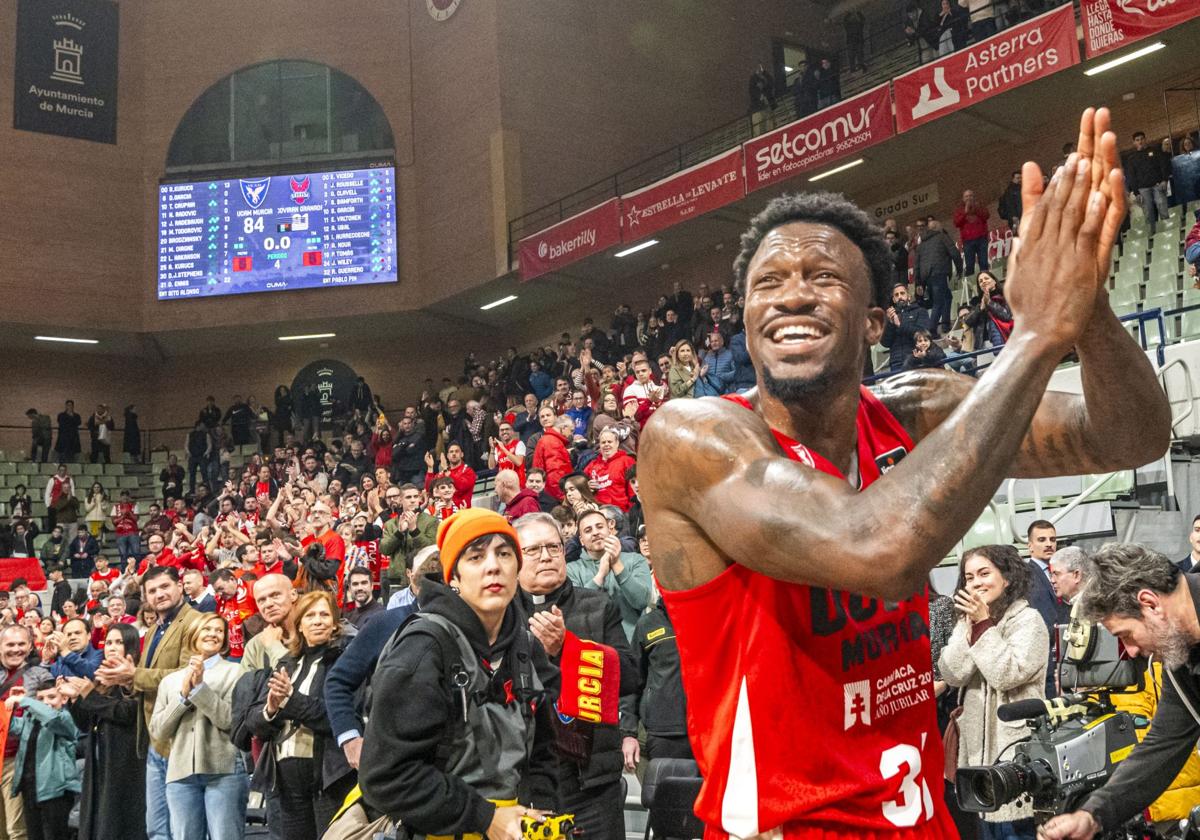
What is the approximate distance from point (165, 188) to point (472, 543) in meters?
24.5

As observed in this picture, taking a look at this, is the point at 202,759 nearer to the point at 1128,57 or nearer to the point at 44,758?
the point at 44,758

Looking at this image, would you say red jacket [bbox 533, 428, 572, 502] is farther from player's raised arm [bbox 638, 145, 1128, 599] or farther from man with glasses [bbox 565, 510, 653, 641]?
player's raised arm [bbox 638, 145, 1128, 599]

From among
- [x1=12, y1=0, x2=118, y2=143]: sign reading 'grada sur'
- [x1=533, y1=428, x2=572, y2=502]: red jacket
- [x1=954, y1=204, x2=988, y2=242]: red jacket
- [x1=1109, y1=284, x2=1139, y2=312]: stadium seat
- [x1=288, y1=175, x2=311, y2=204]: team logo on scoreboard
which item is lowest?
[x1=533, y1=428, x2=572, y2=502]: red jacket

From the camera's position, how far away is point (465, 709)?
3.55m

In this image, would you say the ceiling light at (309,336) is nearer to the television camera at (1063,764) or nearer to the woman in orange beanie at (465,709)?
the woman in orange beanie at (465,709)

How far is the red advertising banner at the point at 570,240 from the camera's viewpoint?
69.8 feet

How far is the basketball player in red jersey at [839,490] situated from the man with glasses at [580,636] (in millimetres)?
2185

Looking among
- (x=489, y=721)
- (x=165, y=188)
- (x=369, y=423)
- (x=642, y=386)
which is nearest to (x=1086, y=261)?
(x=489, y=721)

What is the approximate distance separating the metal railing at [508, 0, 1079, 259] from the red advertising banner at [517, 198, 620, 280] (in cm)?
93

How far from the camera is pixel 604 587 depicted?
7.06 metres

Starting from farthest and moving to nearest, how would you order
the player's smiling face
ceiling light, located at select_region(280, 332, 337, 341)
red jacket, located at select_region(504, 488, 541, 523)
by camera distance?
ceiling light, located at select_region(280, 332, 337, 341)
red jacket, located at select_region(504, 488, 541, 523)
the player's smiling face

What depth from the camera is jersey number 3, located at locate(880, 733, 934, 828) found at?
1965mm

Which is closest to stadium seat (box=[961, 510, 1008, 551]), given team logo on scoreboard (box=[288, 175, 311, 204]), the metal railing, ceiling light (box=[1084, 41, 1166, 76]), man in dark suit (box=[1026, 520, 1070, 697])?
man in dark suit (box=[1026, 520, 1070, 697])

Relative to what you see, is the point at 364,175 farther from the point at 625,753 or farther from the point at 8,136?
the point at 625,753
